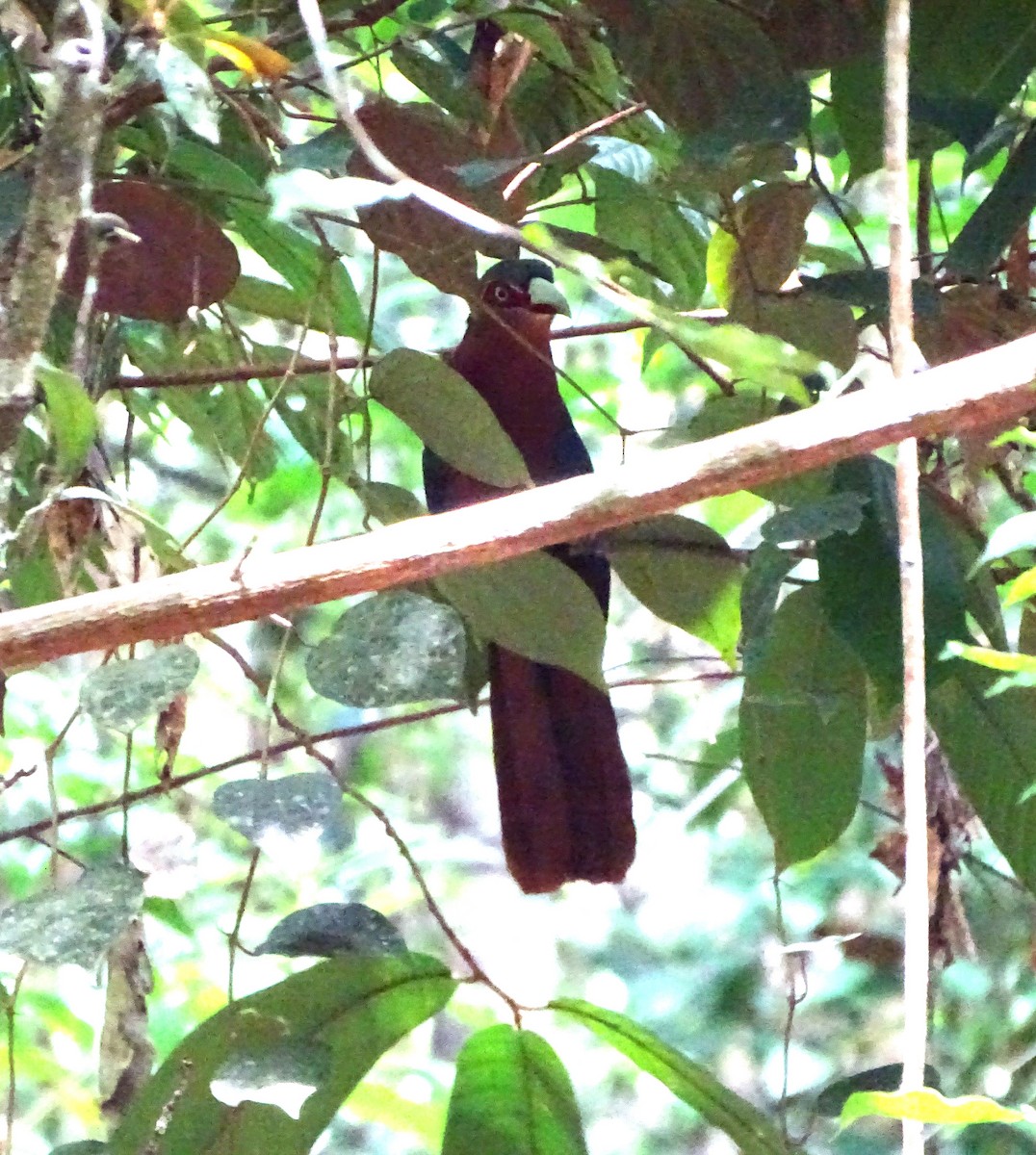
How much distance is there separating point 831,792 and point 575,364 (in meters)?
2.70

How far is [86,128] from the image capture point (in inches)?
39.4

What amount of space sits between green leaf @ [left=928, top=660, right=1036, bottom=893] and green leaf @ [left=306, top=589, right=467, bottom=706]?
49 cm

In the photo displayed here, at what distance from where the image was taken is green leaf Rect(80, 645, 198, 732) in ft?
3.51

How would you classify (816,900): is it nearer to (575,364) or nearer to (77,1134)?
(575,364)

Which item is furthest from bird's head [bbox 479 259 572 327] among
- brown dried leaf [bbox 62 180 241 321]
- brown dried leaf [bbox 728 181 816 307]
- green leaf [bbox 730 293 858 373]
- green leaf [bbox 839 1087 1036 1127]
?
green leaf [bbox 839 1087 1036 1127]

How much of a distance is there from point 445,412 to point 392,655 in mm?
242

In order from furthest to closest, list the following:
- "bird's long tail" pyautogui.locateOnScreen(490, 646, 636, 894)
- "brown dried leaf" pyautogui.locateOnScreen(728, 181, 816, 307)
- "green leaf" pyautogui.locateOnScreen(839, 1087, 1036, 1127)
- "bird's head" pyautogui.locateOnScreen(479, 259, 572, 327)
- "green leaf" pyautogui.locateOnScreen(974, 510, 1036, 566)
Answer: "bird's head" pyautogui.locateOnScreen(479, 259, 572, 327)
"bird's long tail" pyautogui.locateOnScreen(490, 646, 636, 894)
"brown dried leaf" pyautogui.locateOnScreen(728, 181, 816, 307)
"green leaf" pyautogui.locateOnScreen(974, 510, 1036, 566)
"green leaf" pyautogui.locateOnScreen(839, 1087, 1036, 1127)

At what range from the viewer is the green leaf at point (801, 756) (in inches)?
57.4

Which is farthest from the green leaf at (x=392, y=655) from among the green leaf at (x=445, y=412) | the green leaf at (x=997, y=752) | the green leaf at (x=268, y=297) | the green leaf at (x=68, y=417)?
the green leaf at (x=268, y=297)

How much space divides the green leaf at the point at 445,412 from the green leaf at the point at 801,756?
Result: 0.36 meters

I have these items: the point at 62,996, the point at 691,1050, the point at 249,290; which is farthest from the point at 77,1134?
the point at 249,290

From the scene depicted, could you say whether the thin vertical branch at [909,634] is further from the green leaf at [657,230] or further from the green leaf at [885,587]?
the green leaf at [657,230]

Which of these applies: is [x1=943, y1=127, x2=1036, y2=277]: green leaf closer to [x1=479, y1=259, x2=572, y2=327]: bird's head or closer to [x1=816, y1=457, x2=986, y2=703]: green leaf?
[x1=816, y1=457, x2=986, y2=703]: green leaf

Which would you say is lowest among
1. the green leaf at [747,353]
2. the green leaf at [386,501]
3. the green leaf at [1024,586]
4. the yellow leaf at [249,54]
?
the green leaf at [1024,586]
